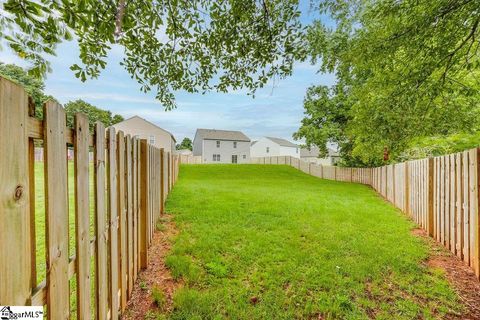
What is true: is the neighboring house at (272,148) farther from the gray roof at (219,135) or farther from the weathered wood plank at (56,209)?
the weathered wood plank at (56,209)

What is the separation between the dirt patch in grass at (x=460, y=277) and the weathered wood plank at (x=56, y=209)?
380cm

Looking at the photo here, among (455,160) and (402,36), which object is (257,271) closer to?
(455,160)

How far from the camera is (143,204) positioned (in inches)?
148

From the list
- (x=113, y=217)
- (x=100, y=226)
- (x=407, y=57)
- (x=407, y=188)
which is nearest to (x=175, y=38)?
(x=113, y=217)

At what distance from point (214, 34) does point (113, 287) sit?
4.07 m

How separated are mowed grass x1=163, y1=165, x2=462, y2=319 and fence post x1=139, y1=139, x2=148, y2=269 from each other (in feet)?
1.24

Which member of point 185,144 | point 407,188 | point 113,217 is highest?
point 185,144

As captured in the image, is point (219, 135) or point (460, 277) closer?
point (460, 277)

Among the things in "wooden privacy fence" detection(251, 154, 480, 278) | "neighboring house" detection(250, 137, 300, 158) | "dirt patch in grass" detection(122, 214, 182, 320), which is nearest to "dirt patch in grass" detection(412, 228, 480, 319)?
"wooden privacy fence" detection(251, 154, 480, 278)

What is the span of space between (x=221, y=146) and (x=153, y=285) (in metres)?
41.1

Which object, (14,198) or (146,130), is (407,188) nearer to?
(14,198)

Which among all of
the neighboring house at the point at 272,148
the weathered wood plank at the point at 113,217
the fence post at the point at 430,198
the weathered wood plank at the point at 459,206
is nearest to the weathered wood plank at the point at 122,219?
the weathered wood plank at the point at 113,217

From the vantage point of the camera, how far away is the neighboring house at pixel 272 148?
52978 mm

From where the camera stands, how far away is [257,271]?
3.73m
